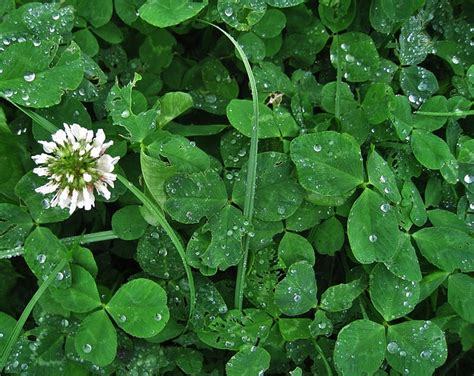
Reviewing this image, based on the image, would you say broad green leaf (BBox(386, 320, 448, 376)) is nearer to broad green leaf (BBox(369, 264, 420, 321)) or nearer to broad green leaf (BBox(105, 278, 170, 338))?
broad green leaf (BBox(369, 264, 420, 321))

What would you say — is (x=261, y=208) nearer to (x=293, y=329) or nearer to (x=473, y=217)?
(x=293, y=329)

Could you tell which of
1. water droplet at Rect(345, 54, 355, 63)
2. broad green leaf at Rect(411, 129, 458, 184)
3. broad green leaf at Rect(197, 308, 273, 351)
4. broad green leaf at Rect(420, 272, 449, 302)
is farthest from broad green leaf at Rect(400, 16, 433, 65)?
broad green leaf at Rect(197, 308, 273, 351)

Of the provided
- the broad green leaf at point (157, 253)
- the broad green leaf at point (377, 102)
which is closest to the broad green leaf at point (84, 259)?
the broad green leaf at point (157, 253)

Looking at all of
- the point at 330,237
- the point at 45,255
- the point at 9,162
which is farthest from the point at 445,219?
the point at 9,162

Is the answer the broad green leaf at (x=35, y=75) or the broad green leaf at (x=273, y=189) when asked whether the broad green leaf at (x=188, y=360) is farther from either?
the broad green leaf at (x=35, y=75)

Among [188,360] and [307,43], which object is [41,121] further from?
[307,43]

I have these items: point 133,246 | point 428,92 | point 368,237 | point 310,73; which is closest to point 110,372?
point 133,246

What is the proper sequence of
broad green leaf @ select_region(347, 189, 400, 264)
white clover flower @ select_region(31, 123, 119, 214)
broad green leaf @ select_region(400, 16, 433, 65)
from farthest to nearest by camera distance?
1. broad green leaf @ select_region(400, 16, 433, 65)
2. broad green leaf @ select_region(347, 189, 400, 264)
3. white clover flower @ select_region(31, 123, 119, 214)
